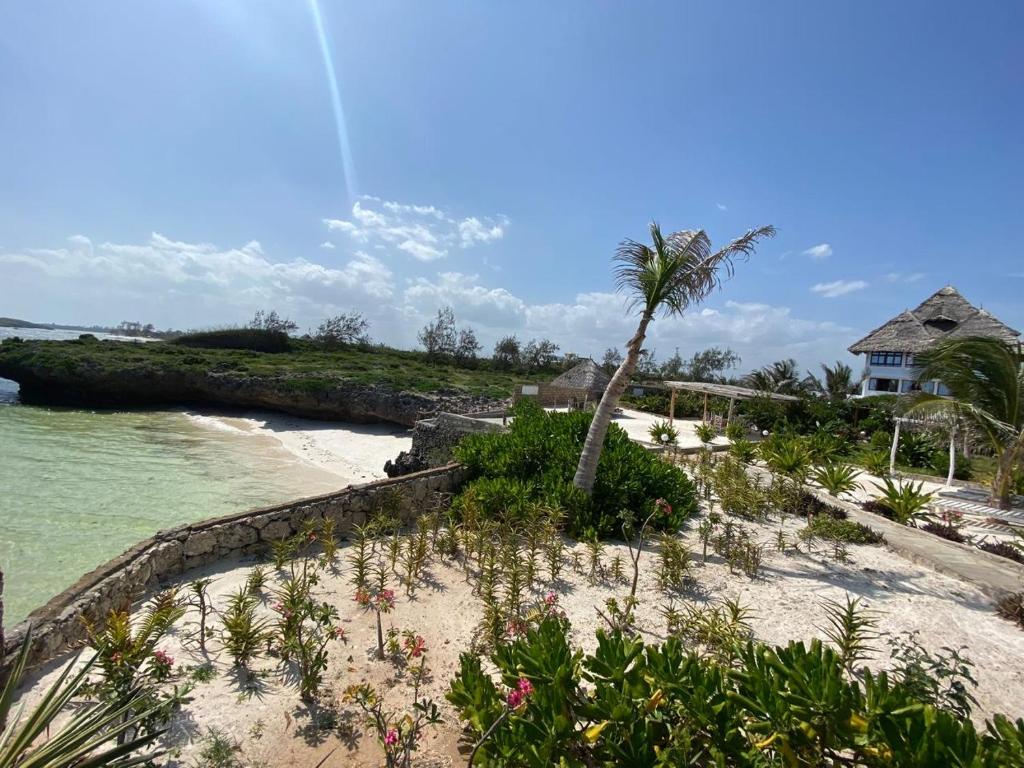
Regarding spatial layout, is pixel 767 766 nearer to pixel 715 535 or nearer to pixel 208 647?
pixel 208 647

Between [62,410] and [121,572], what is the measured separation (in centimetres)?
3291

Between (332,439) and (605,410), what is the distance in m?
19.5

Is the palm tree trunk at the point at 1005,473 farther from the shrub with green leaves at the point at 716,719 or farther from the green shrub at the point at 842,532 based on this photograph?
the shrub with green leaves at the point at 716,719

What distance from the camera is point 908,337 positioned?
27516mm

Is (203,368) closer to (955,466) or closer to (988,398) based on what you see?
(988,398)

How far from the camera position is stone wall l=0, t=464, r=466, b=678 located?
434cm

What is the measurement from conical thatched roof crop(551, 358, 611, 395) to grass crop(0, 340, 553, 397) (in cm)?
737

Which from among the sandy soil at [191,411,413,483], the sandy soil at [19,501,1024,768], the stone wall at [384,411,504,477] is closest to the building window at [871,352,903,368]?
the sandy soil at [19,501,1024,768]

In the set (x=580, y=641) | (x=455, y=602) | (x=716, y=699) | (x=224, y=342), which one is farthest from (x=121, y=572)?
(x=224, y=342)

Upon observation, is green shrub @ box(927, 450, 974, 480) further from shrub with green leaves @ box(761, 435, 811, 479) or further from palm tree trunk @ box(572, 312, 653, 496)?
palm tree trunk @ box(572, 312, 653, 496)

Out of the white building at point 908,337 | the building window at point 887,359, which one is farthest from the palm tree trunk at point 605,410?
the building window at point 887,359

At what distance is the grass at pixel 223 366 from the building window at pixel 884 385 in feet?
77.5

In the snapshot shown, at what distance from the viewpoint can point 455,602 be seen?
5645 mm

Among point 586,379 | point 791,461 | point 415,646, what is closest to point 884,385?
point 586,379
